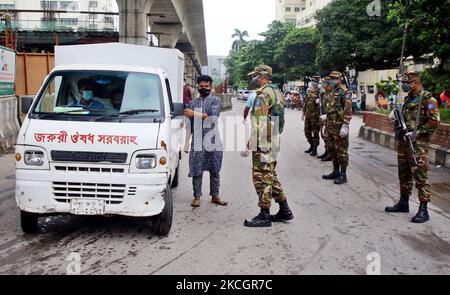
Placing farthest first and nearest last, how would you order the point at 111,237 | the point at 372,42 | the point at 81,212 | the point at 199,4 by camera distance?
1. the point at 372,42
2. the point at 199,4
3. the point at 111,237
4. the point at 81,212

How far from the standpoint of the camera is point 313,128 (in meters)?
11.4

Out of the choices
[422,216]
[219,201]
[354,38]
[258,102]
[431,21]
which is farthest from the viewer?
[354,38]

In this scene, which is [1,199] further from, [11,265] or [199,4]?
[199,4]

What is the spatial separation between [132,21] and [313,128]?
1037cm

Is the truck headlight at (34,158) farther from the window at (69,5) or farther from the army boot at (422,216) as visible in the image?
the window at (69,5)

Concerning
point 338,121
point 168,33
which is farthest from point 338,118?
point 168,33

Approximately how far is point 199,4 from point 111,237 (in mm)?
22949

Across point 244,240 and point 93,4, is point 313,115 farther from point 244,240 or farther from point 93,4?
point 93,4

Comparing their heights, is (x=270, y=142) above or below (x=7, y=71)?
below

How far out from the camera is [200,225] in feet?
18.2

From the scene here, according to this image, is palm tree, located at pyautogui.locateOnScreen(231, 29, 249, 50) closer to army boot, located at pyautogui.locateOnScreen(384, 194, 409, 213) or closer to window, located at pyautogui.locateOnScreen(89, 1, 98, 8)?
window, located at pyautogui.locateOnScreen(89, 1, 98, 8)

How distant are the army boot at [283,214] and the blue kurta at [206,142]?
3.75ft
